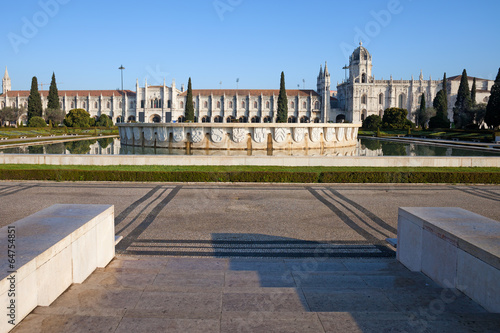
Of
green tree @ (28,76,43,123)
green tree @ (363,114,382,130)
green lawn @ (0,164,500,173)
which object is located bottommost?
green lawn @ (0,164,500,173)

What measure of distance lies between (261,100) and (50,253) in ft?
228

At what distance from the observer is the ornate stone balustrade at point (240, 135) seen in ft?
56.9

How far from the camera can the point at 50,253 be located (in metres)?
2.80

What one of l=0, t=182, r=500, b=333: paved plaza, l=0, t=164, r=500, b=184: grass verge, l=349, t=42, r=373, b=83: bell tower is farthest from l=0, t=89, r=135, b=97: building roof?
l=0, t=182, r=500, b=333: paved plaza

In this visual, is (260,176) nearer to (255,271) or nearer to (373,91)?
(255,271)

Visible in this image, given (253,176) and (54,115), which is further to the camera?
(54,115)

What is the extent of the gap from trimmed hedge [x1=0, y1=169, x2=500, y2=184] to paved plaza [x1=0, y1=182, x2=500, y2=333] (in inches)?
57.4

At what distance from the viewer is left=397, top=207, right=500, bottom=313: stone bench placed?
8.91 ft

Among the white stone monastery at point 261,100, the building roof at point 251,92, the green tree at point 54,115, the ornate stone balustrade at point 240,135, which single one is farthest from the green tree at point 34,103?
the ornate stone balustrade at point 240,135

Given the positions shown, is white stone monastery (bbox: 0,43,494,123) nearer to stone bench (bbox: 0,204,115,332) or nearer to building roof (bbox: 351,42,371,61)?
building roof (bbox: 351,42,371,61)

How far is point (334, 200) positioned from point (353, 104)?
208ft

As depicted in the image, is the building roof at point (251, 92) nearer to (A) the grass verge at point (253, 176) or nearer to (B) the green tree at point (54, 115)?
(B) the green tree at point (54, 115)


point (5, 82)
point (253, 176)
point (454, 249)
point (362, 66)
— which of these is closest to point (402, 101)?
point (362, 66)

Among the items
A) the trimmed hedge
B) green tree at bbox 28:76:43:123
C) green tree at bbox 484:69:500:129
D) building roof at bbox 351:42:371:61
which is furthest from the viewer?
building roof at bbox 351:42:371:61
